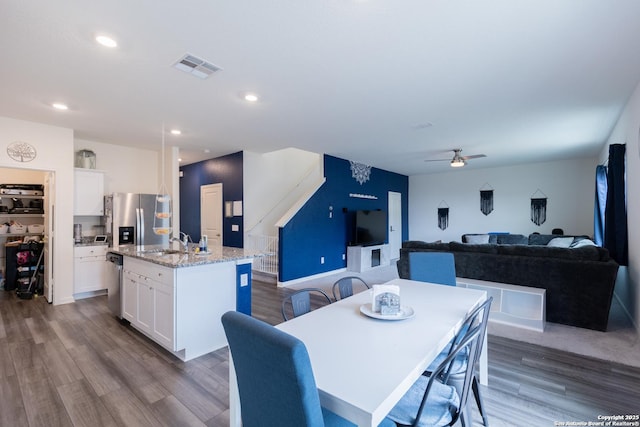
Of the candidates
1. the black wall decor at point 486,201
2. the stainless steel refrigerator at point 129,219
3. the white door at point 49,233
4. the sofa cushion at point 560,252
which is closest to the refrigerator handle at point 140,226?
the stainless steel refrigerator at point 129,219

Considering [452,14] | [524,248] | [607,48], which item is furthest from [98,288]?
[607,48]

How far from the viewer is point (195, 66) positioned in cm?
264

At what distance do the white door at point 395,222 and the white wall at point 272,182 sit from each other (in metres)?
2.66

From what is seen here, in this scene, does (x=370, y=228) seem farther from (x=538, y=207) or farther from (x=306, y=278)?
(x=538, y=207)

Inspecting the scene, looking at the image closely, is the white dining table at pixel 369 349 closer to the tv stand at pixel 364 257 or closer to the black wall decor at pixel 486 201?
the tv stand at pixel 364 257

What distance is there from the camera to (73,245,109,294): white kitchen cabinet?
15.4 feet

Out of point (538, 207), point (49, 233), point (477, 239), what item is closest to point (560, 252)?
point (477, 239)

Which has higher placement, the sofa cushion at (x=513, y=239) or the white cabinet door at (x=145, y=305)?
the sofa cushion at (x=513, y=239)

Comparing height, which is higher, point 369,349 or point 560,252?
point 560,252

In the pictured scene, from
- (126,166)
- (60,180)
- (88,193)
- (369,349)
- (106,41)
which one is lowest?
(369,349)

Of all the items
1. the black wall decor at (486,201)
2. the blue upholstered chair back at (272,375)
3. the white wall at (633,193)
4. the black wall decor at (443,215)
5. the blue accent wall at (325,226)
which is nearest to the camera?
the blue upholstered chair back at (272,375)

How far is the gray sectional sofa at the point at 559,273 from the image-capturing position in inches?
133

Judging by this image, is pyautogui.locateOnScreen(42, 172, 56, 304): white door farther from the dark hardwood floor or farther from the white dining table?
the white dining table

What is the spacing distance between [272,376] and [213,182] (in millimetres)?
6617
